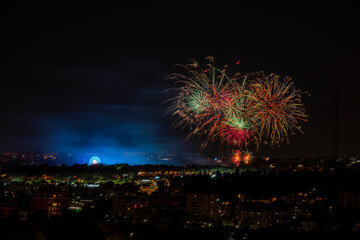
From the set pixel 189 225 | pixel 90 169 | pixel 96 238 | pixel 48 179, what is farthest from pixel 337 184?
pixel 90 169

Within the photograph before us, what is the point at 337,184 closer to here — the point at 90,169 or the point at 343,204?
the point at 343,204

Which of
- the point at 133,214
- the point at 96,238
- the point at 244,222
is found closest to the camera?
the point at 96,238

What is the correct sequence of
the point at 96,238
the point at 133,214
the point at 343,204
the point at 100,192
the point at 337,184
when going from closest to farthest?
the point at 96,238, the point at 133,214, the point at 343,204, the point at 337,184, the point at 100,192

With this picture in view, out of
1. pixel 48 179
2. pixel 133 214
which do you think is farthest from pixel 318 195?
pixel 48 179

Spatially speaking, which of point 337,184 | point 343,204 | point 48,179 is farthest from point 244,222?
point 48,179

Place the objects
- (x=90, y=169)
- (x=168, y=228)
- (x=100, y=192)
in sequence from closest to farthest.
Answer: (x=168, y=228) → (x=100, y=192) → (x=90, y=169)

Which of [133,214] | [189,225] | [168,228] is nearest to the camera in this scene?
[168,228]

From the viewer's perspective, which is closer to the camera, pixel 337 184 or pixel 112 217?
pixel 112 217

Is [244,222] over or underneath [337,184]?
underneath

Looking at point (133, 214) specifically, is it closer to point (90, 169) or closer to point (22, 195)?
point (22, 195)
